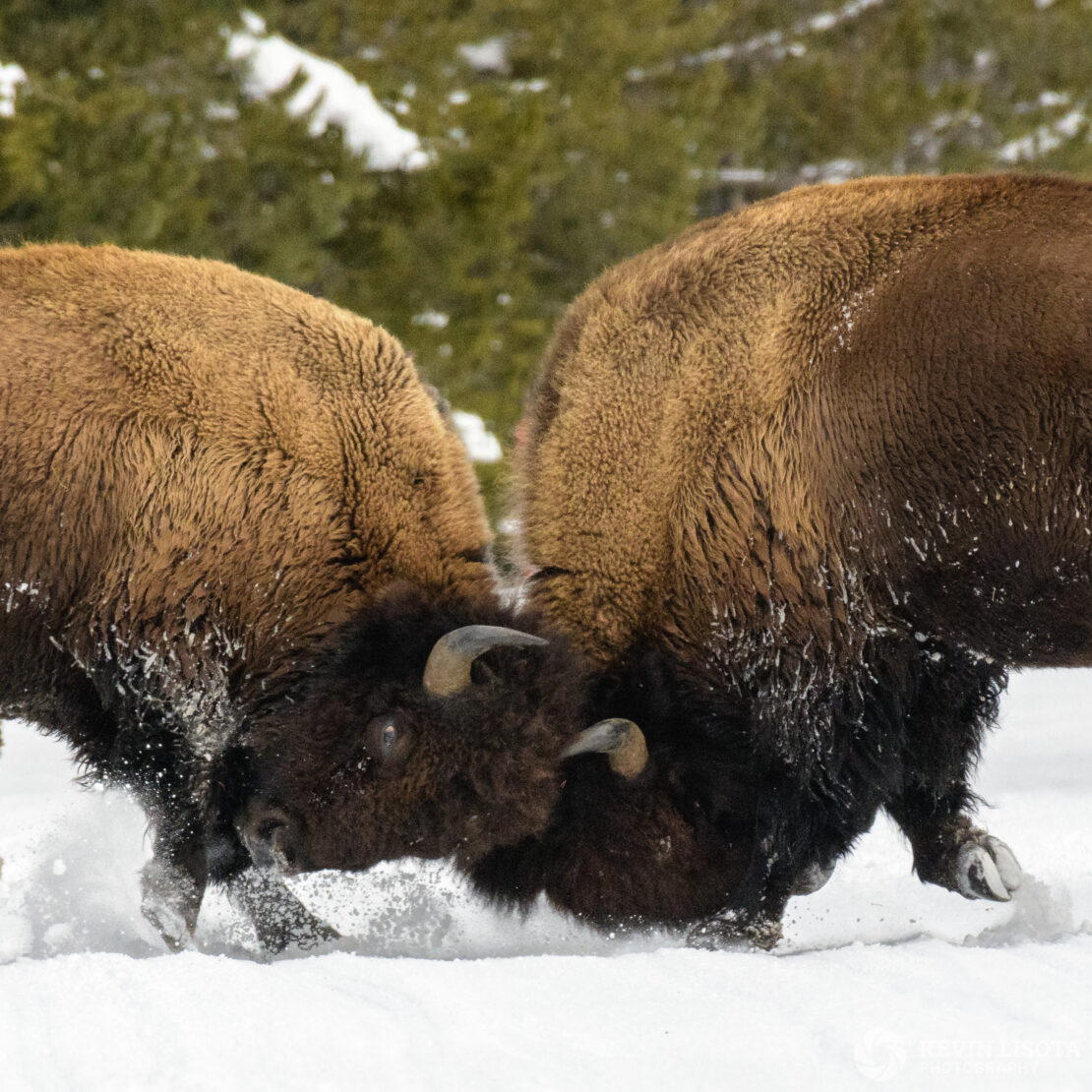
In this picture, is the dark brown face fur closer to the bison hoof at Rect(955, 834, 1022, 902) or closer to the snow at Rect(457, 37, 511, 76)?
the bison hoof at Rect(955, 834, 1022, 902)

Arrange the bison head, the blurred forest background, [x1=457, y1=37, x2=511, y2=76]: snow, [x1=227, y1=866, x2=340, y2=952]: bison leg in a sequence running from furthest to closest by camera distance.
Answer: [x1=457, y1=37, x2=511, y2=76]: snow
the blurred forest background
[x1=227, y1=866, x2=340, y2=952]: bison leg
the bison head

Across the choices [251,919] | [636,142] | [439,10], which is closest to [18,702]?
[251,919]

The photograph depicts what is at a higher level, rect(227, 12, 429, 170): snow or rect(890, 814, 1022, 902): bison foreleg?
rect(227, 12, 429, 170): snow

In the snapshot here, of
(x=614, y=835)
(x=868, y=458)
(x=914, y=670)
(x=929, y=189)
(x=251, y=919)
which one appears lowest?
(x=251, y=919)

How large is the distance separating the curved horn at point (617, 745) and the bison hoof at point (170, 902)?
1141mm

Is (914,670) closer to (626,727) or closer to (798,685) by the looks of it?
(798,685)

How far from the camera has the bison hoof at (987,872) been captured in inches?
168

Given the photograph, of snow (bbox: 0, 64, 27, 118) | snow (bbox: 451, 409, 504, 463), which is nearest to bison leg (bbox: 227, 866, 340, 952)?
snow (bbox: 0, 64, 27, 118)

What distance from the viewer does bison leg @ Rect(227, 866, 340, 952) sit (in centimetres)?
399

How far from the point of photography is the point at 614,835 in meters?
4.00

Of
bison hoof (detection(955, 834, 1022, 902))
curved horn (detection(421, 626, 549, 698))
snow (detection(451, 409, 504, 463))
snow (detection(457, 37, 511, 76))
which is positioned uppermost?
snow (detection(457, 37, 511, 76))

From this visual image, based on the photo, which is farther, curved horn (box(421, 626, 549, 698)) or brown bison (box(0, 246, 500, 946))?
brown bison (box(0, 246, 500, 946))

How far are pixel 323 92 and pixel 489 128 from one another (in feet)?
4.85

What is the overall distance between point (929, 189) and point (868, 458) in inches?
33.5
